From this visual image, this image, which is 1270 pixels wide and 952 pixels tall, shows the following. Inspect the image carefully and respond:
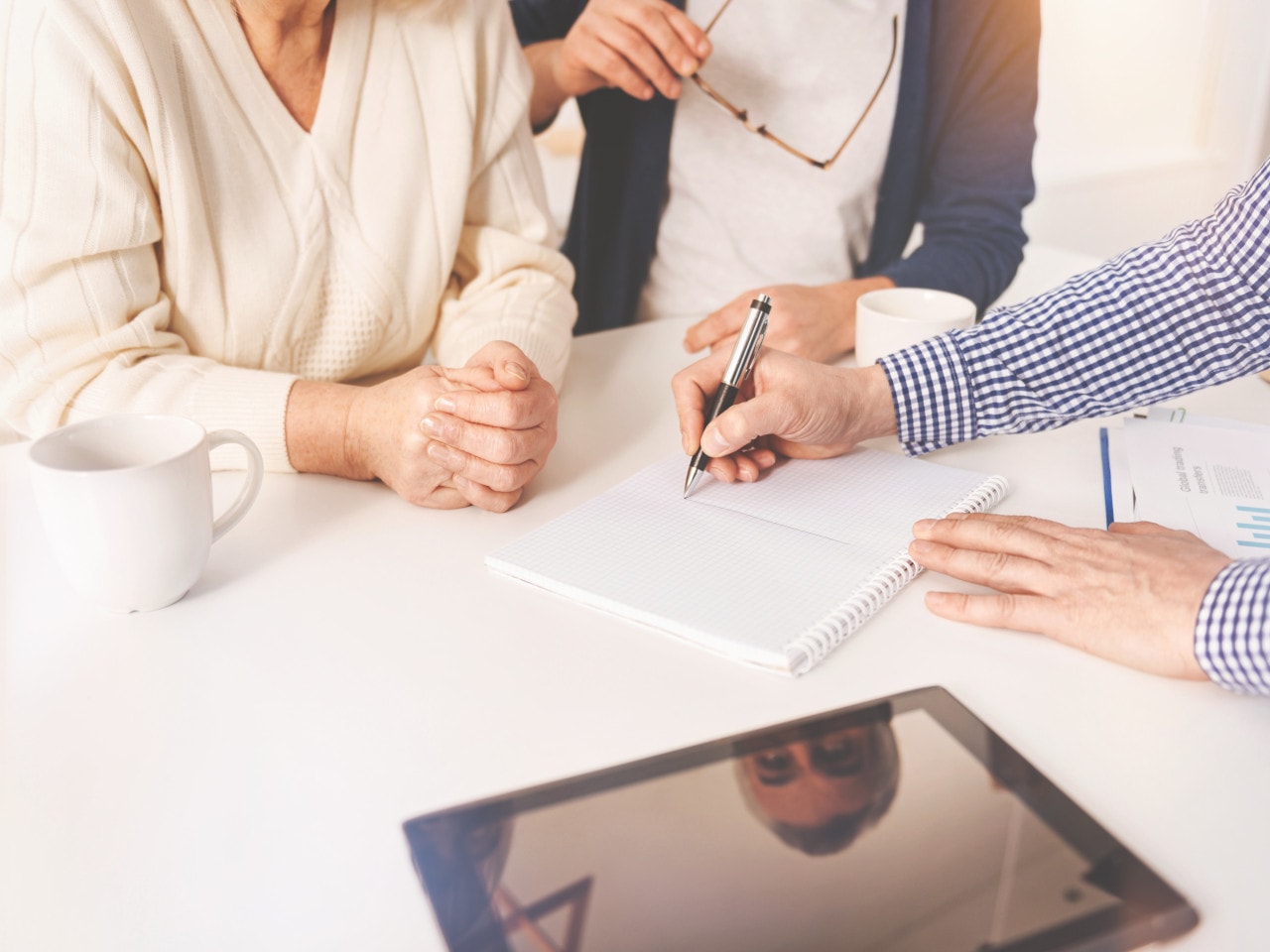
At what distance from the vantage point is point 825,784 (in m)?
0.57

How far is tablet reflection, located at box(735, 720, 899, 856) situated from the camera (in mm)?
539

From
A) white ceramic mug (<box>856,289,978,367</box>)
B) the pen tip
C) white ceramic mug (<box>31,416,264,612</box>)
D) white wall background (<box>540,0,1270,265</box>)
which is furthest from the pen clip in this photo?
white wall background (<box>540,0,1270,265</box>)

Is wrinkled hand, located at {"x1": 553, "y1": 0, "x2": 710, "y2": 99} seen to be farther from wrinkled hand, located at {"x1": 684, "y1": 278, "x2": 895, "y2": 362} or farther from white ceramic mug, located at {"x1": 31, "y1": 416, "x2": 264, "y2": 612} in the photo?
white ceramic mug, located at {"x1": 31, "y1": 416, "x2": 264, "y2": 612}

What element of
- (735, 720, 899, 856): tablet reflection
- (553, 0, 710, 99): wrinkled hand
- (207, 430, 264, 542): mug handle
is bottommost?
(735, 720, 899, 856): tablet reflection

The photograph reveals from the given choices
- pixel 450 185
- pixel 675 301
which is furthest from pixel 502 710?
pixel 675 301

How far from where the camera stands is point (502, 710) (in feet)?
2.10

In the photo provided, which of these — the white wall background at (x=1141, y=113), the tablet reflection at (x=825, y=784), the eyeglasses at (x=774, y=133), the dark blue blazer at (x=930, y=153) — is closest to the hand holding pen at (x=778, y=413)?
the tablet reflection at (x=825, y=784)

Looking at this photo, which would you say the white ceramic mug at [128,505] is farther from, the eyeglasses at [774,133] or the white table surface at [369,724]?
the eyeglasses at [774,133]

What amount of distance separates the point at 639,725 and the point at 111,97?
674mm

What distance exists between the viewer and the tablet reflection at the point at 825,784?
0.54 metres

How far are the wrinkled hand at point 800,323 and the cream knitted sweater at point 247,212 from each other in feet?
0.56

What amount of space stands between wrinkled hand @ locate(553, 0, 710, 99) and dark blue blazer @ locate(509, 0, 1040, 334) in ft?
0.76

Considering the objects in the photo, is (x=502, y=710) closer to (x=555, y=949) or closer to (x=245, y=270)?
(x=555, y=949)

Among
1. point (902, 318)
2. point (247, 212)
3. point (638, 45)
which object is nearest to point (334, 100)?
point (247, 212)
